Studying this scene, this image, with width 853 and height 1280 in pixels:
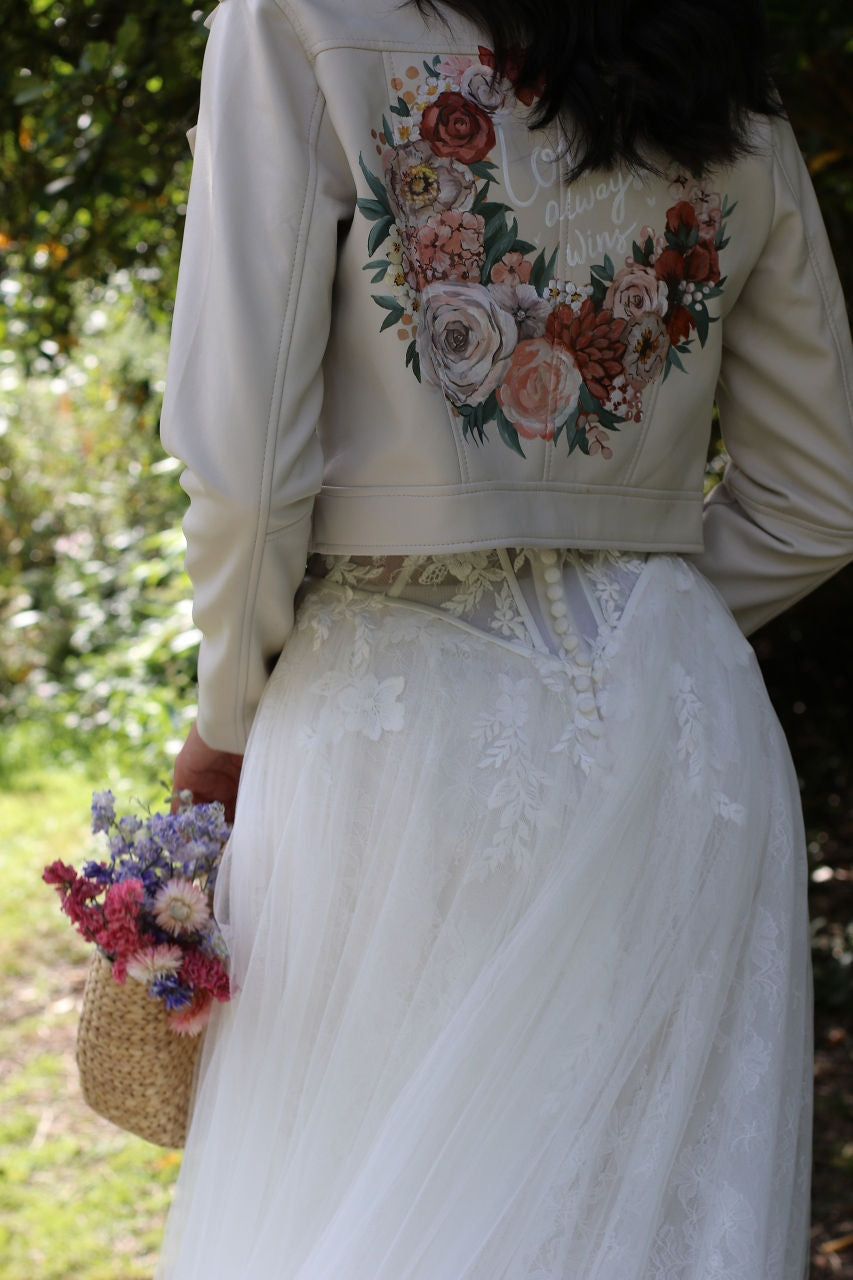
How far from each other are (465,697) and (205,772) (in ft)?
1.47

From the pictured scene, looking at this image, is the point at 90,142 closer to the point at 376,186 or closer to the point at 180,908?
the point at 376,186

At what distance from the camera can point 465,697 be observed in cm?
142

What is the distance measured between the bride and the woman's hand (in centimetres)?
15

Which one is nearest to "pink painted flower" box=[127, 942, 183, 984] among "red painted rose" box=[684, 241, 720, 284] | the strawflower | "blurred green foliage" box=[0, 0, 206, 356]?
the strawflower

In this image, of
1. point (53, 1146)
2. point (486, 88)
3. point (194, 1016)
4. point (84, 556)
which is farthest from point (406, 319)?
point (84, 556)

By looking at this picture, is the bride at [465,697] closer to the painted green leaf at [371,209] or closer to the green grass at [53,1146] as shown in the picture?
the painted green leaf at [371,209]

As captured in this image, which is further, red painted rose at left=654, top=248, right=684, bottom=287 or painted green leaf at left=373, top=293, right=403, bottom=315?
red painted rose at left=654, top=248, right=684, bottom=287

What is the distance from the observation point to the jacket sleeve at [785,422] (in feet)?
5.58

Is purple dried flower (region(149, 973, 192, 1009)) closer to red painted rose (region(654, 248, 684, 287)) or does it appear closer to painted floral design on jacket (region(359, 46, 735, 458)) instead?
painted floral design on jacket (region(359, 46, 735, 458))

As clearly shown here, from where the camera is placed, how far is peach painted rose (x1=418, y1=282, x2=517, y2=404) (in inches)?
55.8

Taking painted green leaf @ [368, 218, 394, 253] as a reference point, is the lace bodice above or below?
below

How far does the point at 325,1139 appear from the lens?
4.52 feet

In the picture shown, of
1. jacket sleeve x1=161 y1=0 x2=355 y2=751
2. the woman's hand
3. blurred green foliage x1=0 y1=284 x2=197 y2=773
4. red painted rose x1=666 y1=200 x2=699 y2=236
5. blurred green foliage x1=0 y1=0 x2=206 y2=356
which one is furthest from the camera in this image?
blurred green foliage x1=0 y1=284 x2=197 y2=773

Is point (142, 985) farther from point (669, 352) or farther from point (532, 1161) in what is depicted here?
point (669, 352)
